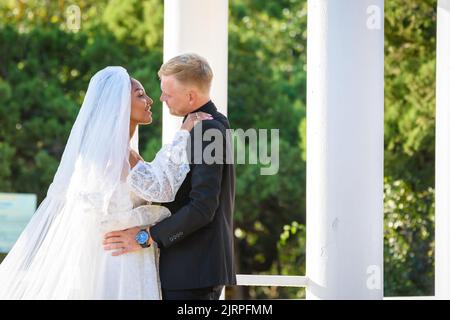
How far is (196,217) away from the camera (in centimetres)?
491

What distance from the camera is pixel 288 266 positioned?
58.6ft

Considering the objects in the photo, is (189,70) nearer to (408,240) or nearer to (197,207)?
(197,207)

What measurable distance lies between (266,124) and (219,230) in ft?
39.9

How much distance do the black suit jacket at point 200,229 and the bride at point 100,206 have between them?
0.09 metres

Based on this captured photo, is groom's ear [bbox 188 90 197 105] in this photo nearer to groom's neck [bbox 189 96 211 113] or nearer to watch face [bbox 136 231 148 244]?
groom's neck [bbox 189 96 211 113]

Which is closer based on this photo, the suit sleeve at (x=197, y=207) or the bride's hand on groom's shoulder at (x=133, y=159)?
the suit sleeve at (x=197, y=207)

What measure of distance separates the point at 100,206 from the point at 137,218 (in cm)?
22

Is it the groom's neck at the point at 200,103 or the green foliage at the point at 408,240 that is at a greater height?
the groom's neck at the point at 200,103

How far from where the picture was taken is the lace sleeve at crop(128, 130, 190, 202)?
16.2 feet

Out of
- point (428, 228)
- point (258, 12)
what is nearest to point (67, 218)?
point (428, 228)
